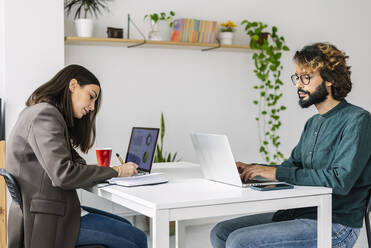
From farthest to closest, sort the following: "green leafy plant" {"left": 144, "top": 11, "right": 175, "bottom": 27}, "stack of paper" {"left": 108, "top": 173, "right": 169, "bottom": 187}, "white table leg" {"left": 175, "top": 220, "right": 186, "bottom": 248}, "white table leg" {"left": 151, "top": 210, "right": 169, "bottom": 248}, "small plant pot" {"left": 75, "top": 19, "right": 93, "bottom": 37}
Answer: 1. "green leafy plant" {"left": 144, "top": 11, "right": 175, "bottom": 27}
2. "small plant pot" {"left": 75, "top": 19, "right": 93, "bottom": 37}
3. "white table leg" {"left": 175, "top": 220, "right": 186, "bottom": 248}
4. "stack of paper" {"left": 108, "top": 173, "right": 169, "bottom": 187}
5. "white table leg" {"left": 151, "top": 210, "right": 169, "bottom": 248}

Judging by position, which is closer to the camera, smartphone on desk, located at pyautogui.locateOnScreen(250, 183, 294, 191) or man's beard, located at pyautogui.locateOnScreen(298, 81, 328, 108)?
smartphone on desk, located at pyautogui.locateOnScreen(250, 183, 294, 191)

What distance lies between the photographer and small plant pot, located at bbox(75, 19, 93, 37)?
149 inches

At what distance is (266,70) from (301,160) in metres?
2.35

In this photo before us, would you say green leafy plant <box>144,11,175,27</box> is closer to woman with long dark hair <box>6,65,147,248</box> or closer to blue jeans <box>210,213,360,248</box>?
woman with long dark hair <box>6,65,147,248</box>

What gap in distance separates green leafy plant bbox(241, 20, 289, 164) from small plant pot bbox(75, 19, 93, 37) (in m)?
1.42

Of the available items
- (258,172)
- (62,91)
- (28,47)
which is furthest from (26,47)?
(258,172)

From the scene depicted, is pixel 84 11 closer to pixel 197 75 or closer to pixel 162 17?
pixel 162 17

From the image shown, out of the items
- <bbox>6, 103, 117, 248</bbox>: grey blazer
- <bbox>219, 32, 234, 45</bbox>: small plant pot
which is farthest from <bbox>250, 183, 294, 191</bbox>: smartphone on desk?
<bbox>219, 32, 234, 45</bbox>: small plant pot

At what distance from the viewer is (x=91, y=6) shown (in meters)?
3.96

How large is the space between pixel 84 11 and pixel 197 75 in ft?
3.67

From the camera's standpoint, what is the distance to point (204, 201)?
1.72 meters

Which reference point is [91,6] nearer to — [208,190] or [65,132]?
[65,132]

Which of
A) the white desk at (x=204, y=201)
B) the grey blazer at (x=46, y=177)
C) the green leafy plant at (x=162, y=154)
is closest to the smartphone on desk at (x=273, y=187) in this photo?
the white desk at (x=204, y=201)

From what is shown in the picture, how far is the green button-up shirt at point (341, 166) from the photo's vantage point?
77.7 inches
